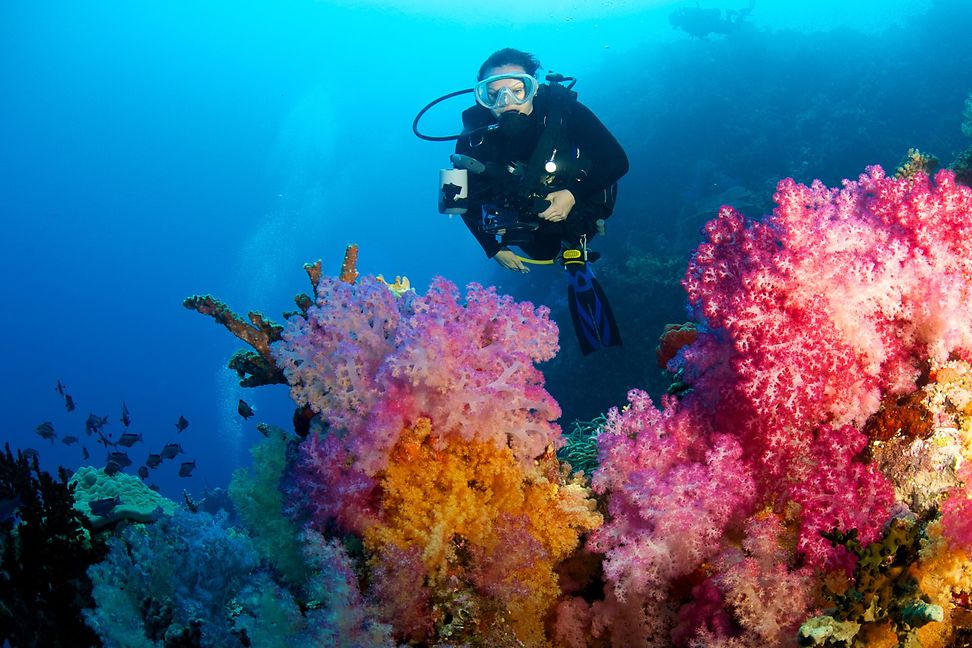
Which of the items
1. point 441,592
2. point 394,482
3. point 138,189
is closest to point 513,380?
point 394,482

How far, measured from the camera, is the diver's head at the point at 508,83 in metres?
5.75

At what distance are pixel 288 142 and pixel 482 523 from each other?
4625 inches

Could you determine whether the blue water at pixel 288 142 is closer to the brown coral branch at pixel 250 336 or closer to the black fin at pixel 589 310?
the black fin at pixel 589 310

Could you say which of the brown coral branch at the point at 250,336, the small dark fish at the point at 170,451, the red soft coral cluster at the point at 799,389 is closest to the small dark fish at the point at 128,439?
the small dark fish at the point at 170,451

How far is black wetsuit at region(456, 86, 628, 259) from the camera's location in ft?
19.0

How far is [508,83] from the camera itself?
5789 millimetres

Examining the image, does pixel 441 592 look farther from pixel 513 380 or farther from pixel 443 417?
pixel 513 380

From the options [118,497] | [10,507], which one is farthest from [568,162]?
[118,497]

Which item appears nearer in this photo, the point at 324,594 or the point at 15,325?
the point at 324,594

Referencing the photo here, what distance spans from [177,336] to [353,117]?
174ft

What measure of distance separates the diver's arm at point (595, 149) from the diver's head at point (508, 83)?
550 millimetres

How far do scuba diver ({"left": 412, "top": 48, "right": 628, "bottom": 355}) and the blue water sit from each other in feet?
31.7

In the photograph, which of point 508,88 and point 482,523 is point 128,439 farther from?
point 482,523

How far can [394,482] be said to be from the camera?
104 inches
